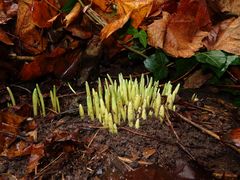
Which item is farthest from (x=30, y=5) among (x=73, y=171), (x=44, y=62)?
(x=73, y=171)

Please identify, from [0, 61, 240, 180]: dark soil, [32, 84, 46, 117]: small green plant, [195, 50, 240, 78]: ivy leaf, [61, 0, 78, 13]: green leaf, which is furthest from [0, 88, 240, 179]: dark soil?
[61, 0, 78, 13]: green leaf

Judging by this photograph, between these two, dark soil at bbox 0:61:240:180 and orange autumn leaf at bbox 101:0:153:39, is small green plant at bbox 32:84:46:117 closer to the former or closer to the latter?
dark soil at bbox 0:61:240:180

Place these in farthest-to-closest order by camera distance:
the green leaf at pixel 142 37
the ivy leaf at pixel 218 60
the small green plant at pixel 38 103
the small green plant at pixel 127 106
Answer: the green leaf at pixel 142 37, the ivy leaf at pixel 218 60, the small green plant at pixel 38 103, the small green plant at pixel 127 106

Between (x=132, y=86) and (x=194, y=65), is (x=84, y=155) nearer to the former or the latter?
(x=132, y=86)

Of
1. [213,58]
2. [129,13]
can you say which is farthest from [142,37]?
[213,58]

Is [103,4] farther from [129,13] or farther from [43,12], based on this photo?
[43,12]

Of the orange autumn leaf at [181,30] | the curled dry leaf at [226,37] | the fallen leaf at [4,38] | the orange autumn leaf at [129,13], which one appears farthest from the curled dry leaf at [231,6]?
the fallen leaf at [4,38]

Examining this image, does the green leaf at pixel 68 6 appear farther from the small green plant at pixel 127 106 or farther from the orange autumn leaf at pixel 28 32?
the small green plant at pixel 127 106
